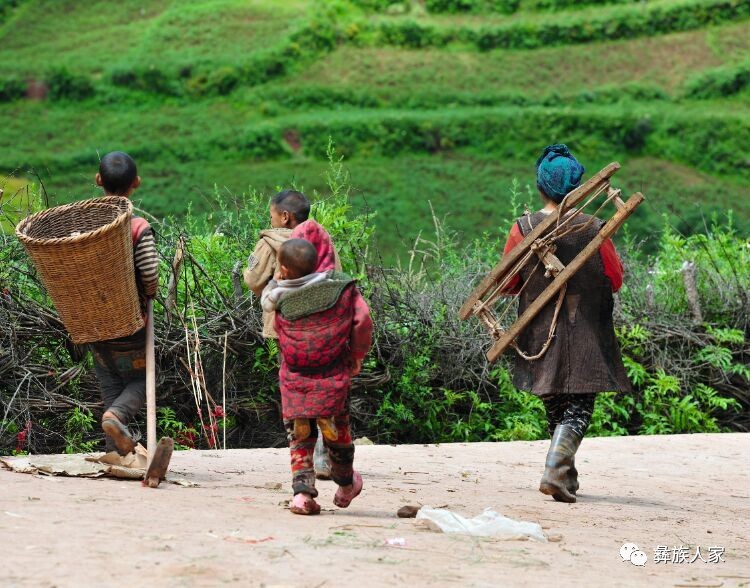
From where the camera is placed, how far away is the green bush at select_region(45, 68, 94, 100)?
32.5m

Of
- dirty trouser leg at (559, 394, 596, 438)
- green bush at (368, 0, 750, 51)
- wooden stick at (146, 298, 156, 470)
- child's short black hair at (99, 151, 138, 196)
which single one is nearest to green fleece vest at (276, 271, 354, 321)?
wooden stick at (146, 298, 156, 470)

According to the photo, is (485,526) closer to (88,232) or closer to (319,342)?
(319,342)

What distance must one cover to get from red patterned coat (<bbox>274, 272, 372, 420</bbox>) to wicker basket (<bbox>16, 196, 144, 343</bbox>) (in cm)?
93

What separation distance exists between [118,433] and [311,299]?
4.36ft

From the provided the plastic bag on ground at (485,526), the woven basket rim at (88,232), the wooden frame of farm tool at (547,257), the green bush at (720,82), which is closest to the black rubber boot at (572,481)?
the wooden frame of farm tool at (547,257)

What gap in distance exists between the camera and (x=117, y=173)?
5.57 metres

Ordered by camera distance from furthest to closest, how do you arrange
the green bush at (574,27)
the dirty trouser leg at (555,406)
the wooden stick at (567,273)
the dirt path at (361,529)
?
the green bush at (574,27)
the dirty trouser leg at (555,406)
the wooden stick at (567,273)
the dirt path at (361,529)

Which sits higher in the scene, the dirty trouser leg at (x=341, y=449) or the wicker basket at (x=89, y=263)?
the wicker basket at (x=89, y=263)

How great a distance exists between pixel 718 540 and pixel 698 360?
490 centimetres

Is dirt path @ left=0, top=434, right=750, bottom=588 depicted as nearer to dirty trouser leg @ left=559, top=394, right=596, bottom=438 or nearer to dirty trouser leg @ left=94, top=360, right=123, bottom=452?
dirty trouser leg @ left=559, top=394, right=596, bottom=438

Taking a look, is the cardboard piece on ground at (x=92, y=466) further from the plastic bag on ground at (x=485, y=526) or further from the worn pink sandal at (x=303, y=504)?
the plastic bag on ground at (x=485, y=526)

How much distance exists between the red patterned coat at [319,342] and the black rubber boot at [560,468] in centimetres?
126

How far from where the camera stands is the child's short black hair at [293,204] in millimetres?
5254

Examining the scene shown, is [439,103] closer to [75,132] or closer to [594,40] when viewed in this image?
[594,40]
